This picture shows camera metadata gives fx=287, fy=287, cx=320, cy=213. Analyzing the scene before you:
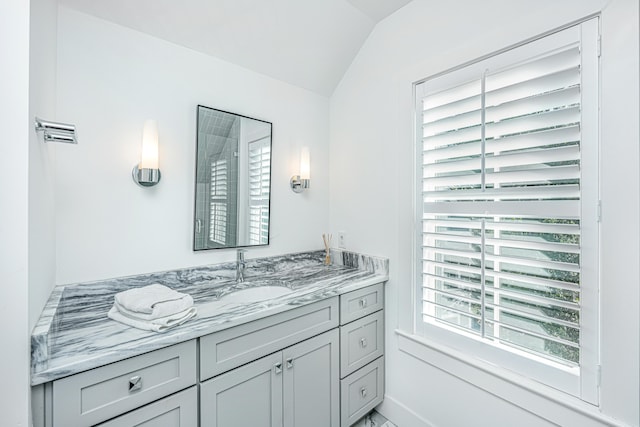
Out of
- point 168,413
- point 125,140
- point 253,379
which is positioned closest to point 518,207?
point 253,379

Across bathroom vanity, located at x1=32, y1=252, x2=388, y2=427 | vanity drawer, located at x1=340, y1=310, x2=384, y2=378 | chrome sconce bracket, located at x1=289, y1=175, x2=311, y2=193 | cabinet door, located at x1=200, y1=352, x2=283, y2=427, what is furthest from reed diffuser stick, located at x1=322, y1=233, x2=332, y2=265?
cabinet door, located at x1=200, y1=352, x2=283, y2=427

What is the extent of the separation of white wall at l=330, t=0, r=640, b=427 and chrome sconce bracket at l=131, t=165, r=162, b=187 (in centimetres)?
123

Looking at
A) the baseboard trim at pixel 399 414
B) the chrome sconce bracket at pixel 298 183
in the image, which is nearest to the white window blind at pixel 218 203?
the chrome sconce bracket at pixel 298 183

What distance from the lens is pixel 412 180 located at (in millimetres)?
1666

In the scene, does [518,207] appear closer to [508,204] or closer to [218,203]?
[508,204]

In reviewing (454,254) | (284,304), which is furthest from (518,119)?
(284,304)

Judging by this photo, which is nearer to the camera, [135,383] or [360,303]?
[135,383]

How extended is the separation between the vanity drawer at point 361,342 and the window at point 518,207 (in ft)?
1.03

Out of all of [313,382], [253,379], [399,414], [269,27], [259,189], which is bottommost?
[399,414]

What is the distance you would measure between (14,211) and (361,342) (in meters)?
1.59

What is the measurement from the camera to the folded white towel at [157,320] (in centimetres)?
100

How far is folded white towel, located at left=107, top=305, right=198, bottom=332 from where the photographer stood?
100 centimetres

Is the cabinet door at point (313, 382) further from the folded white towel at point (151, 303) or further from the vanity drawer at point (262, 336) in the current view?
the folded white towel at point (151, 303)

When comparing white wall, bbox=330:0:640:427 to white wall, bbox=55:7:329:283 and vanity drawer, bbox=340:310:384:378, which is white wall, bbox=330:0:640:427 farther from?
white wall, bbox=55:7:329:283
